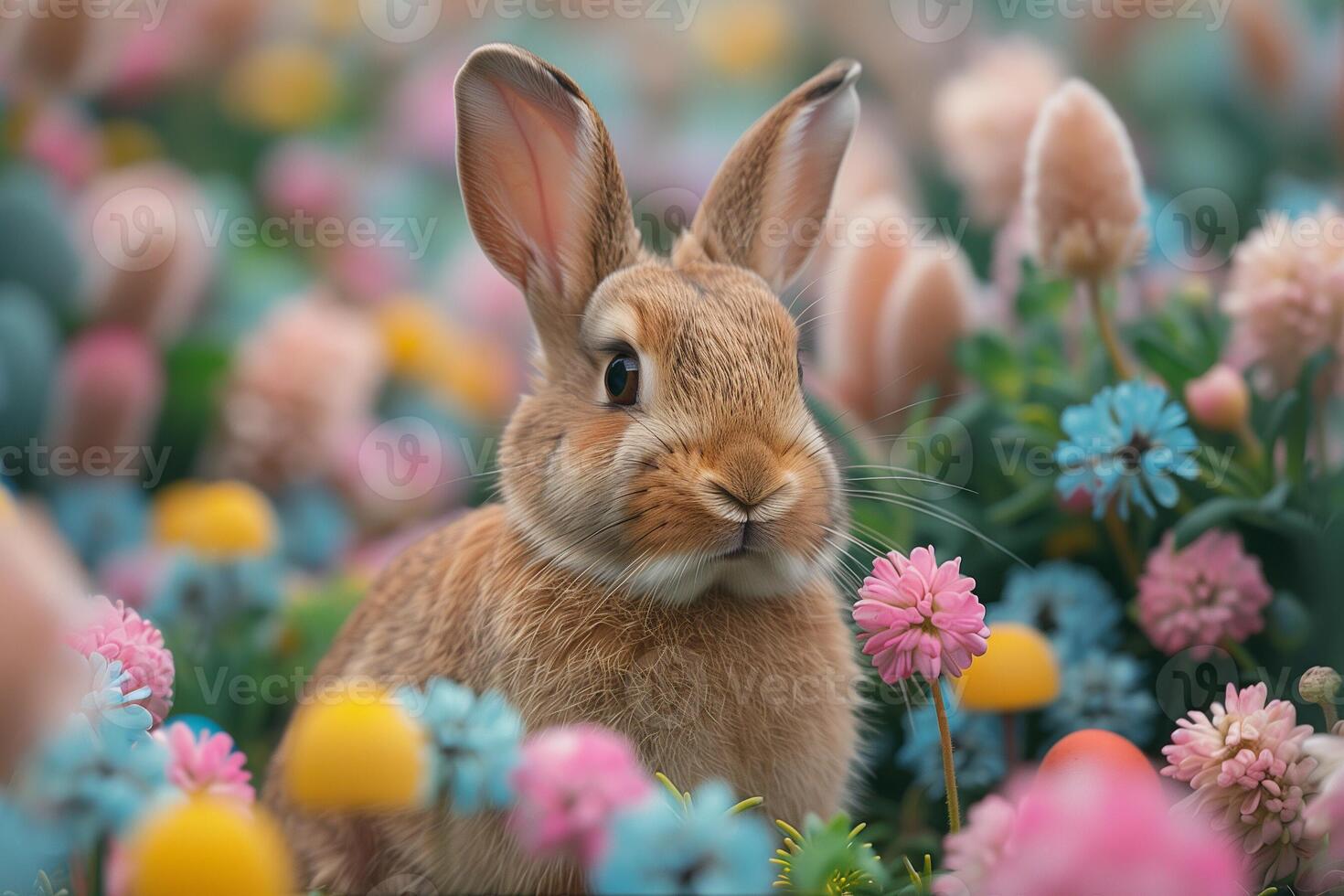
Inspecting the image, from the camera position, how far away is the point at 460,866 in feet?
3.28

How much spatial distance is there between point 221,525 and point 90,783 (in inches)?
33.9

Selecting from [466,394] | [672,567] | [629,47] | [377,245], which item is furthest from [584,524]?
[629,47]

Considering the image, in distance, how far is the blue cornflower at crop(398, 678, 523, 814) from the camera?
0.74 metres

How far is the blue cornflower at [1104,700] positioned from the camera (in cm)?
124

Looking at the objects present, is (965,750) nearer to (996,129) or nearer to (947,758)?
(947,758)

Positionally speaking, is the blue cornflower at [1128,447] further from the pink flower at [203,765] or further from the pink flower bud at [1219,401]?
the pink flower at [203,765]

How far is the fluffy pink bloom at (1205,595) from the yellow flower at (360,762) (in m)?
0.79

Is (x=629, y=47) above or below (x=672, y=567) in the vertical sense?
above

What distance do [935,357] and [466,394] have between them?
105 centimetres

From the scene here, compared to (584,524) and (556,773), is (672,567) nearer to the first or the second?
(584,524)

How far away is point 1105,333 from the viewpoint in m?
1.33

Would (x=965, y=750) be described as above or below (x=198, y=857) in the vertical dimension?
below

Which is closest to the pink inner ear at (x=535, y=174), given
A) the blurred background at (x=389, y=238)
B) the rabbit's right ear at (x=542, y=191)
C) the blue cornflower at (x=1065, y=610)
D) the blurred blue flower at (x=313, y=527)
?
the rabbit's right ear at (x=542, y=191)

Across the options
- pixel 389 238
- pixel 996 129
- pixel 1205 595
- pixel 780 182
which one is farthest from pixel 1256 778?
pixel 389 238
